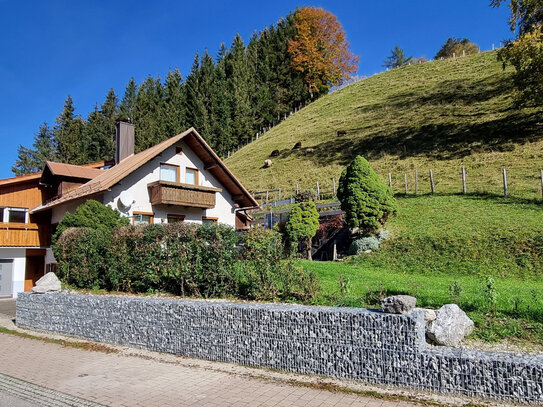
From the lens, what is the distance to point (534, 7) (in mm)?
A: 20750

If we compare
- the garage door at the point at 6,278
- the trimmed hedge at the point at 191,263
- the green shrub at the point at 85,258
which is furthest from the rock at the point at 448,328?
the garage door at the point at 6,278

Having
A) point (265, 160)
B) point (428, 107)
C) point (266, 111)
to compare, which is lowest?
point (265, 160)

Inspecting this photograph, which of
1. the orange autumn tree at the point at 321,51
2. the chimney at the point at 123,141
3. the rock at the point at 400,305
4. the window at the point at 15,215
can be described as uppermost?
the orange autumn tree at the point at 321,51

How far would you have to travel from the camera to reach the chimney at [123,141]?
25250 mm

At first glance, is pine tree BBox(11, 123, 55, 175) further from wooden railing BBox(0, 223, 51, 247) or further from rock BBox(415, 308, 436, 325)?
rock BBox(415, 308, 436, 325)

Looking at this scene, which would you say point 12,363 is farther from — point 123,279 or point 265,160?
point 265,160

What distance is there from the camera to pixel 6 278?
2416cm

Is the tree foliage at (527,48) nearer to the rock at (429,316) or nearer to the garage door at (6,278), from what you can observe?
the rock at (429,316)

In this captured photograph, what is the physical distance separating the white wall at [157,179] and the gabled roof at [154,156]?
0.41 metres

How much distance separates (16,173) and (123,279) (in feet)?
195

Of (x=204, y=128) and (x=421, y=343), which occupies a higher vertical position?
(x=204, y=128)

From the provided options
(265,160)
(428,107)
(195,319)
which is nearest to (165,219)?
(195,319)

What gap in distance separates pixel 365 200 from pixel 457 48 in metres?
75.2

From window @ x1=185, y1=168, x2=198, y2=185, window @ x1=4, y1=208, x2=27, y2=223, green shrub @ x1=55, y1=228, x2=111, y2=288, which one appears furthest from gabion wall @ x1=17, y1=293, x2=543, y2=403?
window @ x1=4, y1=208, x2=27, y2=223
